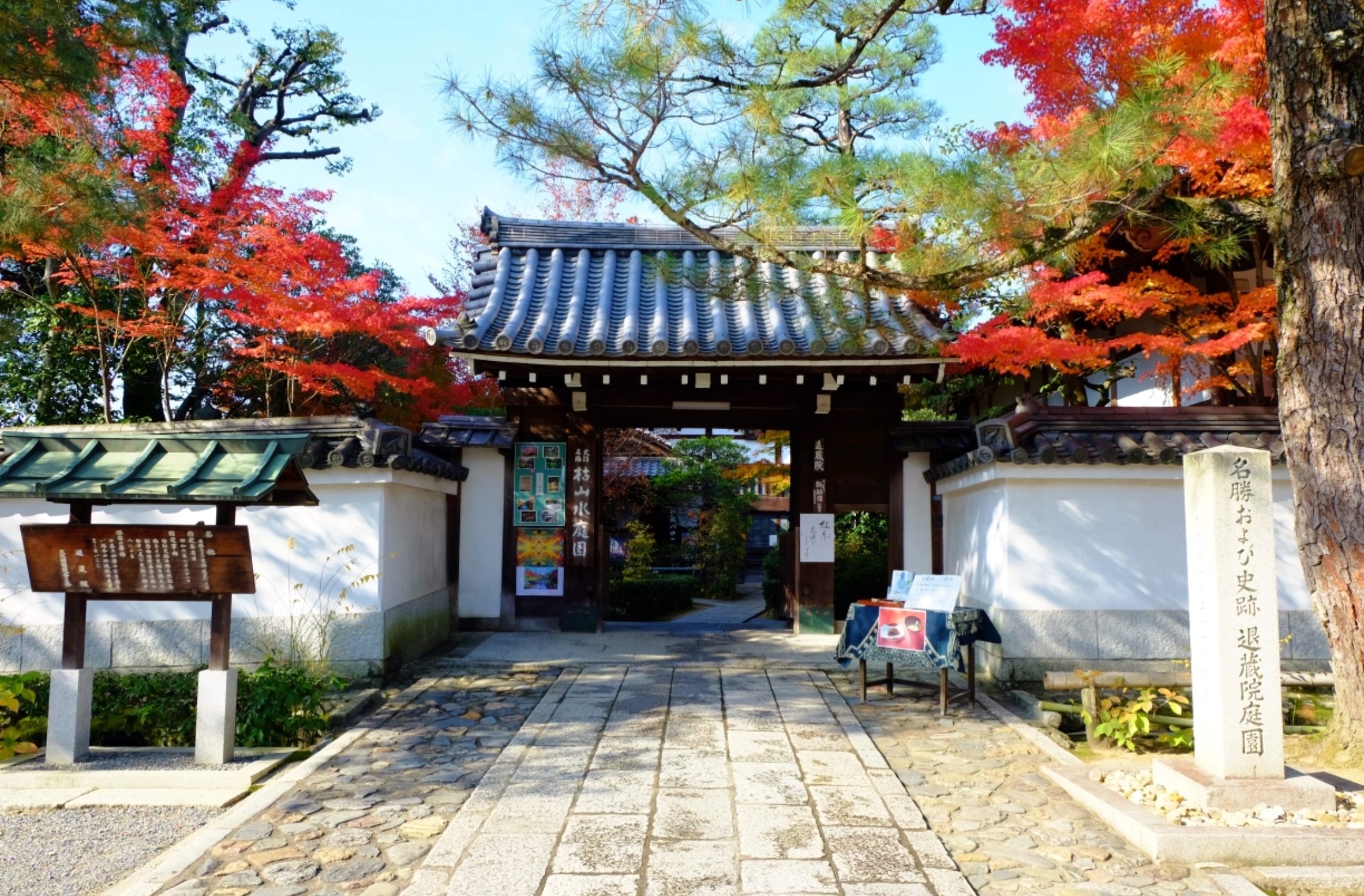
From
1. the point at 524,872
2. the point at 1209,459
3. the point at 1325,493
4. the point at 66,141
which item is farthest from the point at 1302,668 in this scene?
the point at 66,141

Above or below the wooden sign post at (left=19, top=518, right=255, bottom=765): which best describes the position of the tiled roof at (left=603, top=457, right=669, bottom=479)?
above

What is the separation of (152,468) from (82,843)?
2.56 metres

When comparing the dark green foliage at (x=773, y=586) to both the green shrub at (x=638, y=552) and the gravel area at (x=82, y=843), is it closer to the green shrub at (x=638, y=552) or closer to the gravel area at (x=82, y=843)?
the green shrub at (x=638, y=552)

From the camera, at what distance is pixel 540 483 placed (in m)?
11.3

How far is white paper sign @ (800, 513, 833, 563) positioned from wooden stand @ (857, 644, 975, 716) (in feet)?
9.92

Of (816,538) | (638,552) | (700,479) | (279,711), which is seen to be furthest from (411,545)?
(700,479)

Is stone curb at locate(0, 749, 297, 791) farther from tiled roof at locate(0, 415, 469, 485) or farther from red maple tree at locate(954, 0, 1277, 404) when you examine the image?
red maple tree at locate(954, 0, 1277, 404)

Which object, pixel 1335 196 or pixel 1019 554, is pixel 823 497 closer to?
pixel 1019 554

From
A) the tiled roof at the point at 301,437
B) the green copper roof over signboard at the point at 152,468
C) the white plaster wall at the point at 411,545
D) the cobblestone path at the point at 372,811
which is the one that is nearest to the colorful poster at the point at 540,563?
the white plaster wall at the point at 411,545

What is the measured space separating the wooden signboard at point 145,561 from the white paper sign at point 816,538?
6835 millimetres

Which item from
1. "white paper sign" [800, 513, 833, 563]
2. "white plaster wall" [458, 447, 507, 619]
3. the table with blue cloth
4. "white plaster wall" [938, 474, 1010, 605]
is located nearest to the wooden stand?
the table with blue cloth

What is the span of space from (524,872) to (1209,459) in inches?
167

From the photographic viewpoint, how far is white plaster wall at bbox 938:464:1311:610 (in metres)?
8.36

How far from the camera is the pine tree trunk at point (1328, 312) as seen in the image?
17.2ft
